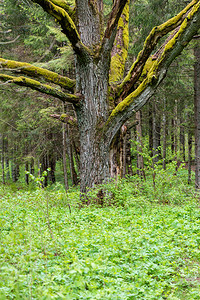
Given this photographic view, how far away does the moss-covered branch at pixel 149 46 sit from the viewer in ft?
24.2

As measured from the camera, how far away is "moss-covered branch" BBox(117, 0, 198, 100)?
739 centimetres

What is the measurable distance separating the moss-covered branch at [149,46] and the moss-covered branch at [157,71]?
36 centimetres

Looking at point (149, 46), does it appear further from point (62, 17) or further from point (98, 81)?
point (62, 17)

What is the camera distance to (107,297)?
9.95 feet

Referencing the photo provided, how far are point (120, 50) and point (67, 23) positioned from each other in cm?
342

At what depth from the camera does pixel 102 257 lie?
4.07m

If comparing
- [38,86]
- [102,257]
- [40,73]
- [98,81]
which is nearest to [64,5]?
[40,73]

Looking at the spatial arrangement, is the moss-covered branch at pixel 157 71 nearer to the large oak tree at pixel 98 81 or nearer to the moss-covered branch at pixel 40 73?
the large oak tree at pixel 98 81

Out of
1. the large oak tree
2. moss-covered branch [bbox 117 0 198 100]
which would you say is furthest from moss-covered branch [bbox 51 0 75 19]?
moss-covered branch [bbox 117 0 198 100]

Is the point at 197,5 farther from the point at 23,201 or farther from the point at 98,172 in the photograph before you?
the point at 23,201

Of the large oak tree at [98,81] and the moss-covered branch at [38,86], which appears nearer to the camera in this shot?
the moss-covered branch at [38,86]

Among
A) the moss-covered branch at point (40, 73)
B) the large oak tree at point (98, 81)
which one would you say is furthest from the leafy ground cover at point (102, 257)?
the moss-covered branch at point (40, 73)

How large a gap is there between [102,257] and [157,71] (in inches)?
208

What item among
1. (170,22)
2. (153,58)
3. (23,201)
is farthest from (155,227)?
(170,22)
